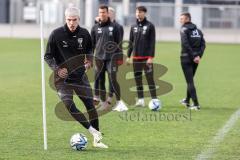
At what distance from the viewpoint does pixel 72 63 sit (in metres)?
10.9

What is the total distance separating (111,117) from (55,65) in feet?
12.6

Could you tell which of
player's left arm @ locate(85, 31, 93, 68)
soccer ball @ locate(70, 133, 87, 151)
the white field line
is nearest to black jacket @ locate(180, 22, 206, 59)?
the white field line

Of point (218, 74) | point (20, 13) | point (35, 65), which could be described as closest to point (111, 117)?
point (218, 74)

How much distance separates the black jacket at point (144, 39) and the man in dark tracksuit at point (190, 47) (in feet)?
2.40

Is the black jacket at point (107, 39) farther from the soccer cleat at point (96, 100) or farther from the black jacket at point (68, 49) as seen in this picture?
the black jacket at point (68, 49)

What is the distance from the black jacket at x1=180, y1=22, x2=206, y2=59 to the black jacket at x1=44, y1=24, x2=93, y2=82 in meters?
4.95

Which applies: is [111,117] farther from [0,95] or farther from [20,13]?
[20,13]

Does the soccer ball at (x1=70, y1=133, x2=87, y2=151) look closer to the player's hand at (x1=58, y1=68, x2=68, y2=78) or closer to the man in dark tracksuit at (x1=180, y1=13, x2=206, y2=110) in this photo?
the player's hand at (x1=58, y1=68, x2=68, y2=78)

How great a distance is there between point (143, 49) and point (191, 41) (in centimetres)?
114

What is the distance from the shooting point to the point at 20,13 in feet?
190

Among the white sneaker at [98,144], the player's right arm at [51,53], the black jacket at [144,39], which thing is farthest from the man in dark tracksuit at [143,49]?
the player's right arm at [51,53]

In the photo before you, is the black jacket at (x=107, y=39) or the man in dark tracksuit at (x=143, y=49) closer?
the black jacket at (x=107, y=39)

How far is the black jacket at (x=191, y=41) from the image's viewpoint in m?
15.4

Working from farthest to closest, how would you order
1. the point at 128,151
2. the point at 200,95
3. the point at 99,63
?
1. the point at 200,95
2. the point at 99,63
3. the point at 128,151
